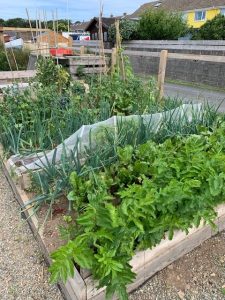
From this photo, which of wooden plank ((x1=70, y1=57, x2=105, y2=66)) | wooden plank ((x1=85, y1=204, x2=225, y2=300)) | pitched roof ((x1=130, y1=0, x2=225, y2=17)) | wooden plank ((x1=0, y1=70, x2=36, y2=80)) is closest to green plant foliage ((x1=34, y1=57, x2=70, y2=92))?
wooden plank ((x1=0, y1=70, x2=36, y2=80))

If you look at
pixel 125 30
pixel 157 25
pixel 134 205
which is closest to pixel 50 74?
pixel 134 205

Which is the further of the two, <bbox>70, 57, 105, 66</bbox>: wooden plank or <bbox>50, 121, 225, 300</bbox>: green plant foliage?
<bbox>70, 57, 105, 66</bbox>: wooden plank

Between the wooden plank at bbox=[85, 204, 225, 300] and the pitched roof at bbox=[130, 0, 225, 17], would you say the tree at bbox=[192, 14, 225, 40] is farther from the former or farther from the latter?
the wooden plank at bbox=[85, 204, 225, 300]

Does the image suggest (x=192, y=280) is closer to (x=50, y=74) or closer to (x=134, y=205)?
(x=134, y=205)

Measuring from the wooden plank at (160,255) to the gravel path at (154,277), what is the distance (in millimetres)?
44

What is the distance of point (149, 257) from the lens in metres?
1.70

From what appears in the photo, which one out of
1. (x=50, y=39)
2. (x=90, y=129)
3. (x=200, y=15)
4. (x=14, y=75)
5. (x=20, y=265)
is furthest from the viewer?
(x=200, y=15)

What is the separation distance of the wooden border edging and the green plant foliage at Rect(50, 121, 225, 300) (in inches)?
3.2

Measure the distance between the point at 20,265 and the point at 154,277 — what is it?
903mm

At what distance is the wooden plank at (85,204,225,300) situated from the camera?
154 cm

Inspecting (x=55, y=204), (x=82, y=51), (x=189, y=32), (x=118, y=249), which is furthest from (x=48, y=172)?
(x=189, y=32)

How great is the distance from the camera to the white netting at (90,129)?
228cm

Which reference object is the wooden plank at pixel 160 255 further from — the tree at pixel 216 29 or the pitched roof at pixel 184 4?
the pitched roof at pixel 184 4

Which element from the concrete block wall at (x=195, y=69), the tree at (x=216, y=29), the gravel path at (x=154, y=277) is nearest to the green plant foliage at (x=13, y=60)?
the concrete block wall at (x=195, y=69)
